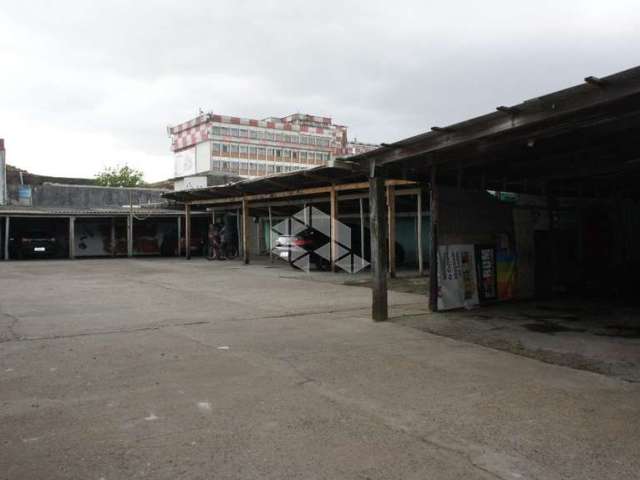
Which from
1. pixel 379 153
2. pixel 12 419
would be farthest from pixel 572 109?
pixel 12 419

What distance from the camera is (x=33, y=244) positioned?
24.1 metres

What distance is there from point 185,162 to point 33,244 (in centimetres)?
7427

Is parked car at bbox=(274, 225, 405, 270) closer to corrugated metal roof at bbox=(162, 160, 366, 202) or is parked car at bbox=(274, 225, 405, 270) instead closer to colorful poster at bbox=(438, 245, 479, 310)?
corrugated metal roof at bbox=(162, 160, 366, 202)

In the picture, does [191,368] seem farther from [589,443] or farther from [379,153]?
[379,153]

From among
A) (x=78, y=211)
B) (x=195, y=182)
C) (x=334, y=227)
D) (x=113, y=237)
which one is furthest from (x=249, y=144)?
(x=334, y=227)

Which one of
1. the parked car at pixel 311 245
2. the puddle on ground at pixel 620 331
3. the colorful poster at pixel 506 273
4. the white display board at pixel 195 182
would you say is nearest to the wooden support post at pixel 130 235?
the white display board at pixel 195 182

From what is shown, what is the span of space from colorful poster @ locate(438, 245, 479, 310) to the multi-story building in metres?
75.9

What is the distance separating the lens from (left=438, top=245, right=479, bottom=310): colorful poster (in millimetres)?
8836

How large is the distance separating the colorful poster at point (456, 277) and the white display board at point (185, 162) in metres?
87.2

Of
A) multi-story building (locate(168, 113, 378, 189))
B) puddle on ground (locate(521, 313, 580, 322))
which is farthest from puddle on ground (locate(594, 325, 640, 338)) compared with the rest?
multi-story building (locate(168, 113, 378, 189))

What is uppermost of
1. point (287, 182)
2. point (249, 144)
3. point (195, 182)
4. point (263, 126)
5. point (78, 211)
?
point (263, 126)

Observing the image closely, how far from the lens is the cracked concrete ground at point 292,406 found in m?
3.08

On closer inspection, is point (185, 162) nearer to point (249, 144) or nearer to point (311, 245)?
point (249, 144)

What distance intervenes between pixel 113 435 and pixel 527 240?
9.12 metres
